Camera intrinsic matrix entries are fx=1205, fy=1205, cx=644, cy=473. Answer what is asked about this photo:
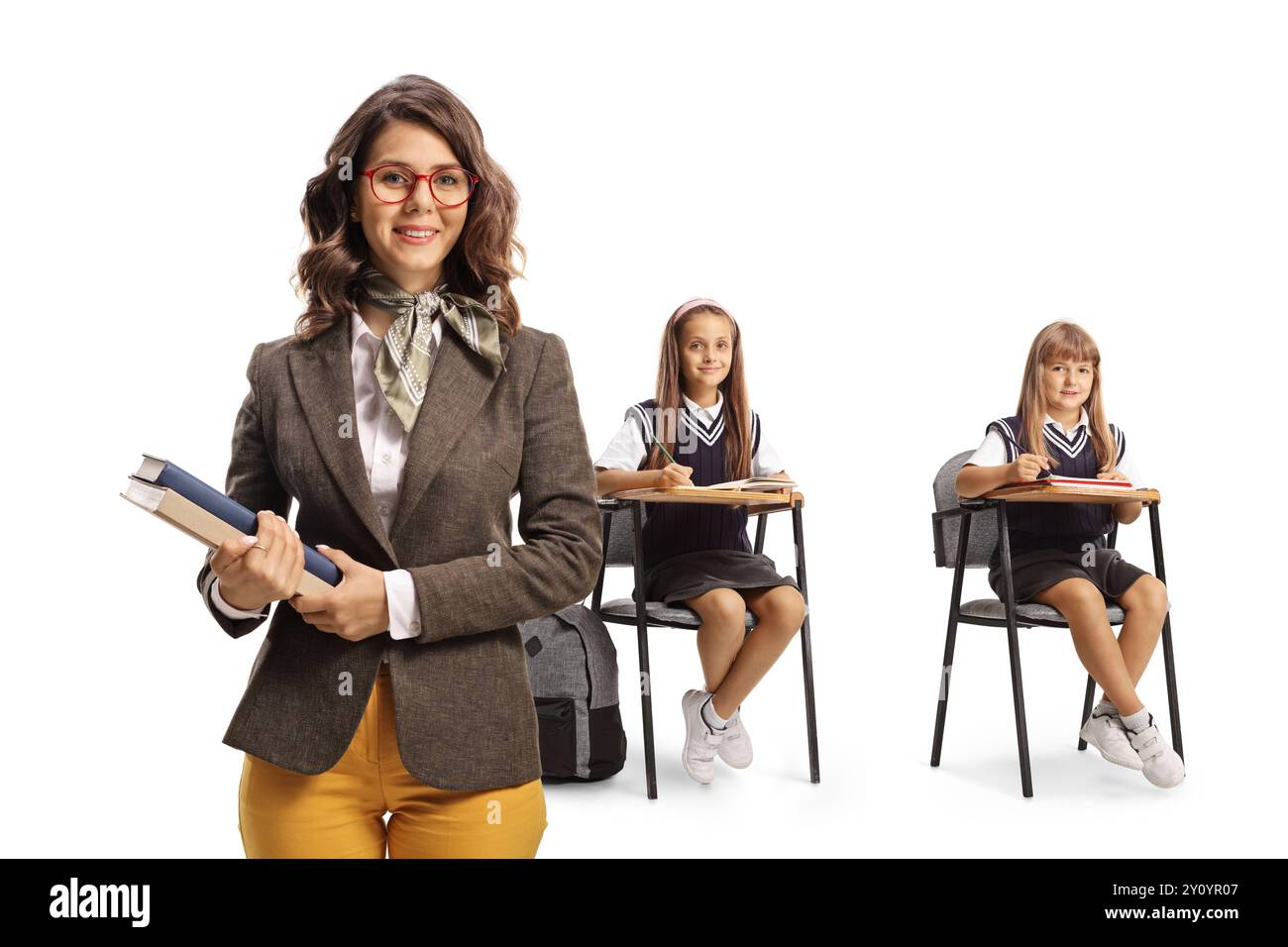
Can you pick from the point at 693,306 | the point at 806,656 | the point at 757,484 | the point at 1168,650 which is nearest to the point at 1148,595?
the point at 1168,650

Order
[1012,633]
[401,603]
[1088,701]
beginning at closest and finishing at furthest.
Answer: [401,603], [1012,633], [1088,701]

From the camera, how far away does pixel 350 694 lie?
1.24 m

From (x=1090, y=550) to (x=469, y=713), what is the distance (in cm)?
Result: 293

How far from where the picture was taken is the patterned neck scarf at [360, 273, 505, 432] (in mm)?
1298

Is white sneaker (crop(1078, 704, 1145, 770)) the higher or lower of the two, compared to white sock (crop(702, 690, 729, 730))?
lower

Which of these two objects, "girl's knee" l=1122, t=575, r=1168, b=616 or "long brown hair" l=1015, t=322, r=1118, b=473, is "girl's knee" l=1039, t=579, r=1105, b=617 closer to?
"girl's knee" l=1122, t=575, r=1168, b=616

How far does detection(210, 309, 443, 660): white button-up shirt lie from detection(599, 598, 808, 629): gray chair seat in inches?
88.1

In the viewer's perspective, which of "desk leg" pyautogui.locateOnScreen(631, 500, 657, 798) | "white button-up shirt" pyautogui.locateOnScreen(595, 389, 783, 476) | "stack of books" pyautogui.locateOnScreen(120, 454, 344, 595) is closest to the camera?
"stack of books" pyautogui.locateOnScreen(120, 454, 344, 595)

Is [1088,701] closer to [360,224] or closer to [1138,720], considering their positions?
[1138,720]

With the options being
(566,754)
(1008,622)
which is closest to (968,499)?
(1008,622)

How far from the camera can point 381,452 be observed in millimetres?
1304

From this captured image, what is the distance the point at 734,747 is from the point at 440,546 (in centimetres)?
243

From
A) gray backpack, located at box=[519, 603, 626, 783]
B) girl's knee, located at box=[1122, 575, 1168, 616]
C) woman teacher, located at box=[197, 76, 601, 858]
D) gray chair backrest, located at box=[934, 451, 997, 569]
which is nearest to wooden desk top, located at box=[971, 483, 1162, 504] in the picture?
girl's knee, located at box=[1122, 575, 1168, 616]

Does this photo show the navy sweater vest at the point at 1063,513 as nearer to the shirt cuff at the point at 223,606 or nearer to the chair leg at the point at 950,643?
the chair leg at the point at 950,643
